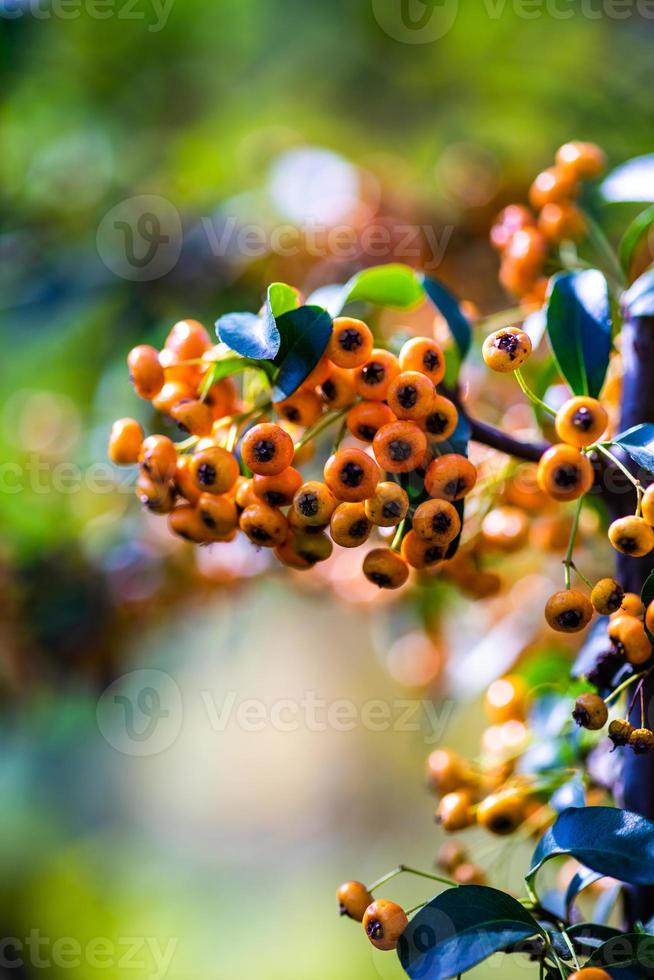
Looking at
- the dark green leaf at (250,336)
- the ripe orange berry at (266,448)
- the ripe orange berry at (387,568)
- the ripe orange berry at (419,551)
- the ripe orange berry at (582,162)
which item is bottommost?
the ripe orange berry at (387,568)

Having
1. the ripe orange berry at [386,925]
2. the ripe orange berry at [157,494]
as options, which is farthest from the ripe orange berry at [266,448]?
the ripe orange berry at [386,925]

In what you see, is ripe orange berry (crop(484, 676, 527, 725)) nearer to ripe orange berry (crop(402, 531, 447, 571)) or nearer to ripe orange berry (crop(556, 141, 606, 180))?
ripe orange berry (crop(402, 531, 447, 571))

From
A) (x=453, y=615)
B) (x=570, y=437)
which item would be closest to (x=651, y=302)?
(x=570, y=437)

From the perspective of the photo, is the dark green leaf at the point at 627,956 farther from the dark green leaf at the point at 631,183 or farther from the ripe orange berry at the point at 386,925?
the dark green leaf at the point at 631,183

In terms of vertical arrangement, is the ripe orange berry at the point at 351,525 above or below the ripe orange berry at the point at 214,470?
below
